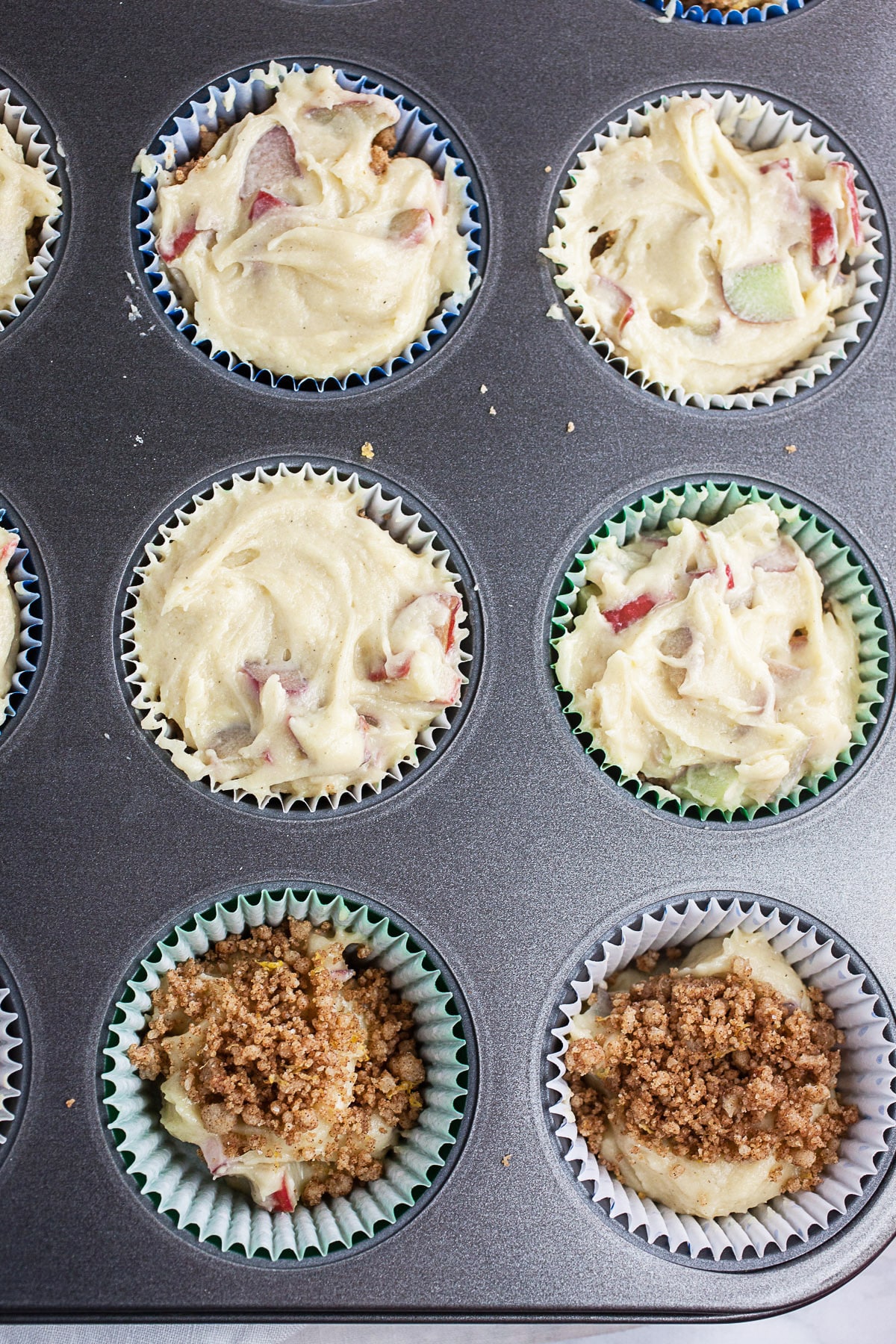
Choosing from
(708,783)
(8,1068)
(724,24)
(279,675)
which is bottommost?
(8,1068)

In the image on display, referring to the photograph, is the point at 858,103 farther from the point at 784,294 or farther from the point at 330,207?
the point at 330,207

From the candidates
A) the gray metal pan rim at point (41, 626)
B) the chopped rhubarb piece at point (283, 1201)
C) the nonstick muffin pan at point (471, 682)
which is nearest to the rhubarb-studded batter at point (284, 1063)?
the chopped rhubarb piece at point (283, 1201)

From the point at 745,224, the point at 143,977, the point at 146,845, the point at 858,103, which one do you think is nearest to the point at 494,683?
the point at 146,845

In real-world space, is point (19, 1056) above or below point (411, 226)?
below

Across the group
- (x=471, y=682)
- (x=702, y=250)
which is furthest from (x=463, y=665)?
(x=702, y=250)

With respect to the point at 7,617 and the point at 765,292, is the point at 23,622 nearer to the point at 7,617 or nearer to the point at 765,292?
the point at 7,617

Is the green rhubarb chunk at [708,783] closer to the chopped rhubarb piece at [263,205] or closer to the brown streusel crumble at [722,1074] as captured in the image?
the brown streusel crumble at [722,1074]
